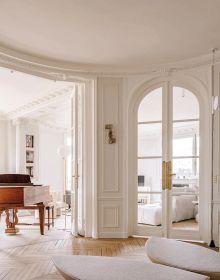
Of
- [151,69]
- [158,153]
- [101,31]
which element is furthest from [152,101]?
[101,31]

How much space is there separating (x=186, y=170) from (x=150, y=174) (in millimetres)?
618

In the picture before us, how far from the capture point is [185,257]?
2.74 meters

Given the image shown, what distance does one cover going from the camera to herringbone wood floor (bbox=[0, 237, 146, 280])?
370cm

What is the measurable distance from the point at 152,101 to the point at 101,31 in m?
1.79

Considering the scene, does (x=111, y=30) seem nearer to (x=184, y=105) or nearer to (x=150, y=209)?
(x=184, y=105)

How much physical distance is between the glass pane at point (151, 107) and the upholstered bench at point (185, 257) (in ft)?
8.88

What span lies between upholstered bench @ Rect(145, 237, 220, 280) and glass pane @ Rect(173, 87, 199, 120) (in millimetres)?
2595

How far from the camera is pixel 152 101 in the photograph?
558cm

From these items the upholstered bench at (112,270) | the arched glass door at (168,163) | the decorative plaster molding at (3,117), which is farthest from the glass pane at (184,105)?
the decorative plaster molding at (3,117)

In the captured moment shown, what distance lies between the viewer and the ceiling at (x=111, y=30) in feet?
11.6

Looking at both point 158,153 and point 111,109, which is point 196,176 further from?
point 111,109

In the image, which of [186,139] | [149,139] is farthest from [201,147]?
[149,139]

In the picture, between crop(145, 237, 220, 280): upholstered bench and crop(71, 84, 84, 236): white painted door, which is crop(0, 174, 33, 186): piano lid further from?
crop(145, 237, 220, 280): upholstered bench

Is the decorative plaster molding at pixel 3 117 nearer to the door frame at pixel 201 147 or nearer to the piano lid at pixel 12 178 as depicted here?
the piano lid at pixel 12 178
